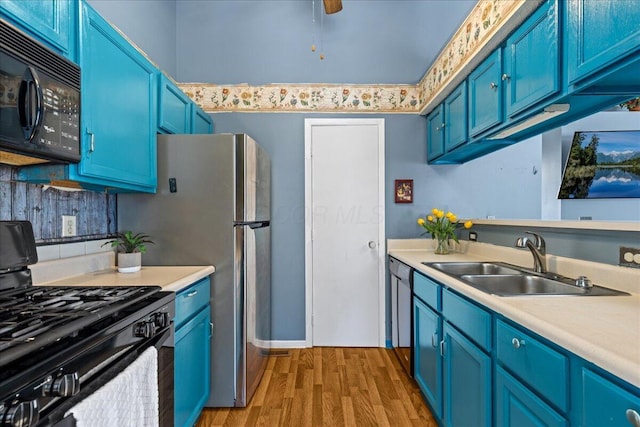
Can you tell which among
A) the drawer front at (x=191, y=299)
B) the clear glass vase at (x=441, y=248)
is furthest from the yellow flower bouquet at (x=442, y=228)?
the drawer front at (x=191, y=299)

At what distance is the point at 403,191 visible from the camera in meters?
3.14

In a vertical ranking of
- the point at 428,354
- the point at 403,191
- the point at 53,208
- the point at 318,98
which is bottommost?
the point at 428,354

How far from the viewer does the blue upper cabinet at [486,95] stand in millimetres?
1835

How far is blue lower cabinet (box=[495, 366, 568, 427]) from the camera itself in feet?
3.15

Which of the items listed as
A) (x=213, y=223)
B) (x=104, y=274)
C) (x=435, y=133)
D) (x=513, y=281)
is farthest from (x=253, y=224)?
(x=435, y=133)

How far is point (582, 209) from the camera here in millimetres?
2688

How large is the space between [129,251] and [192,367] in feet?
2.41

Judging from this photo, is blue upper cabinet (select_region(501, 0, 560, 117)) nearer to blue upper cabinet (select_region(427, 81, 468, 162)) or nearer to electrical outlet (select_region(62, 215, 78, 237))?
blue upper cabinet (select_region(427, 81, 468, 162))

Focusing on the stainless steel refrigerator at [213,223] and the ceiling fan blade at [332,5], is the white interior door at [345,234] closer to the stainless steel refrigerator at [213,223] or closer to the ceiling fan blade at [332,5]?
the ceiling fan blade at [332,5]

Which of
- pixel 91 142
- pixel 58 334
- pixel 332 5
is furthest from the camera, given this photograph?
pixel 332 5

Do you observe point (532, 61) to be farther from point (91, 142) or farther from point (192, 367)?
point (192, 367)

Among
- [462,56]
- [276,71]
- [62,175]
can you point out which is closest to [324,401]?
[62,175]

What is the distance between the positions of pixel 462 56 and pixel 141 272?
2.35 metres

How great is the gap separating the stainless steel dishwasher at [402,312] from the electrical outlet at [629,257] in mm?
1137
